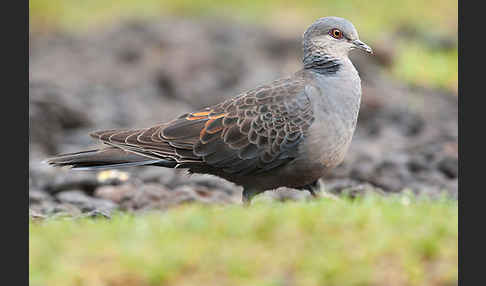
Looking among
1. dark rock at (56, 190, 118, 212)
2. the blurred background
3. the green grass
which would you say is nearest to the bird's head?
the blurred background

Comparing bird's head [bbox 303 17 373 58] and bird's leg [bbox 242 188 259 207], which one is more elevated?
bird's head [bbox 303 17 373 58]

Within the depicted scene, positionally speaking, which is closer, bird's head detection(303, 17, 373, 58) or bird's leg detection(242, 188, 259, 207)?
bird's leg detection(242, 188, 259, 207)

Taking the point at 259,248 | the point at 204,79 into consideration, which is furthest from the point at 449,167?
the point at 204,79

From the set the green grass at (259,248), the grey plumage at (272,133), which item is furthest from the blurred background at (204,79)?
the green grass at (259,248)

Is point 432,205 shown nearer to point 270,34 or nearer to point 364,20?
→ point 270,34

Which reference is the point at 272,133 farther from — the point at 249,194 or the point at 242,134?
the point at 249,194

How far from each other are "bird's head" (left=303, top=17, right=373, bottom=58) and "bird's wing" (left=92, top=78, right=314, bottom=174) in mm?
494

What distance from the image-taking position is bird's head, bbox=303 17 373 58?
8305mm

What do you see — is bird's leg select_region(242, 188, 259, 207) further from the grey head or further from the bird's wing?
the grey head

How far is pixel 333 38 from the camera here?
8328mm

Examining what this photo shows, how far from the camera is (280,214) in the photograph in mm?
6090

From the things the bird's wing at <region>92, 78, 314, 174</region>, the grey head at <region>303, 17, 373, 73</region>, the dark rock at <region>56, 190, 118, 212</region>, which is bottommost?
the dark rock at <region>56, 190, 118, 212</region>

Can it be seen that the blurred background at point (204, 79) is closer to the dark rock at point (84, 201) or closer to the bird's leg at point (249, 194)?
the dark rock at point (84, 201)

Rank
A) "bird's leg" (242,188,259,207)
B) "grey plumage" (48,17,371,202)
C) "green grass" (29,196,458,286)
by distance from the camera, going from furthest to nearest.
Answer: "bird's leg" (242,188,259,207) < "grey plumage" (48,17,371,202) < "green grass" (29,196,458,286)
